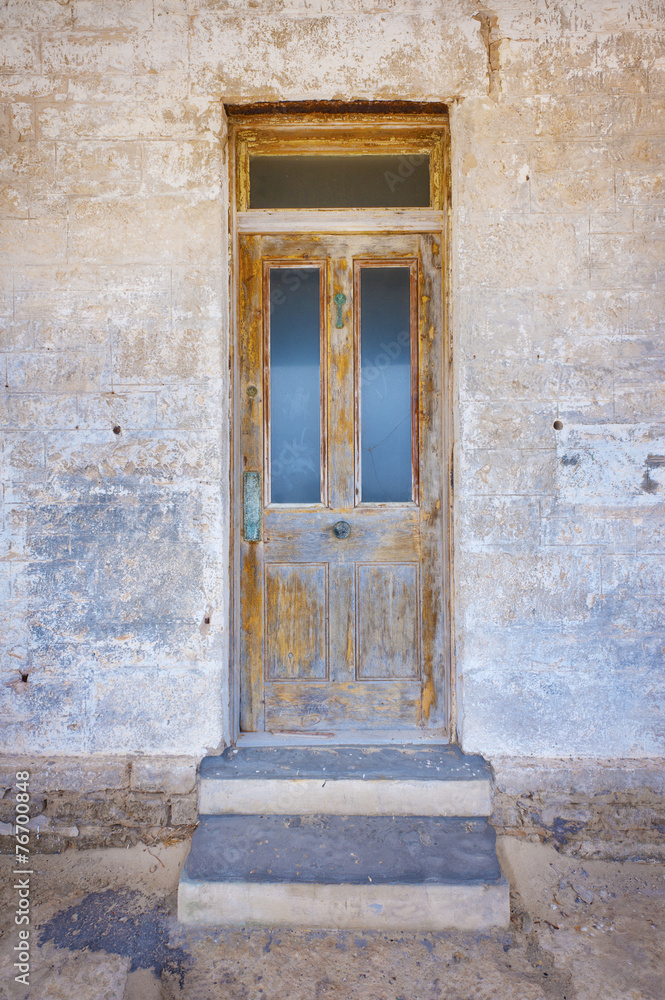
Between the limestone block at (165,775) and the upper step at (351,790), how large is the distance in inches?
3.0

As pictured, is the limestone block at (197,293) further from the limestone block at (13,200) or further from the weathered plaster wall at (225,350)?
the limestone block at (13,200)

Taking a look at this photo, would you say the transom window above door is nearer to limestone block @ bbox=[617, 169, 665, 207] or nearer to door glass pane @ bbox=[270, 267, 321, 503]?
door glass pane @ bbox=[270, 267, 321, 503]

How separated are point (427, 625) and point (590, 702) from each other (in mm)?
799

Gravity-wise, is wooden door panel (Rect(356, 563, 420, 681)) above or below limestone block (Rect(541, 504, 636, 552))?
below

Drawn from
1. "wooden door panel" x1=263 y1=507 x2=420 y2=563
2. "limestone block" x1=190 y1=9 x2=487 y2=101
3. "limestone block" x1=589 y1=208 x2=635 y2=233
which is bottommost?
"wooden door panel" x1=263 y1=507 x2=420 y2=563

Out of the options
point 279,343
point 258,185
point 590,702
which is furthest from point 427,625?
point 258,185

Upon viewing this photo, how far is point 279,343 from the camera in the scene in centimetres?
282

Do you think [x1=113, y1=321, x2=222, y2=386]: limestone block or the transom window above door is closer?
[x1=113, y1=321, x2=222, y2=386]: limestone block

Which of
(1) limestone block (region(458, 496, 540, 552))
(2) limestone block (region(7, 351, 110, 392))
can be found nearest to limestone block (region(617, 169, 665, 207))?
(1) limestone block (region(458, 496, 540, 552))

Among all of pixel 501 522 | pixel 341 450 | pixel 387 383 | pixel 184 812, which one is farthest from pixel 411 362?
pixel 184 812

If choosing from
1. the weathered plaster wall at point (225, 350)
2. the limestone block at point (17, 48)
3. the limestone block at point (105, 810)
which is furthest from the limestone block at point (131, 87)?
the limestone block at point (105, 810)

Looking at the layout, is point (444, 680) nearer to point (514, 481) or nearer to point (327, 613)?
point (327, 613)

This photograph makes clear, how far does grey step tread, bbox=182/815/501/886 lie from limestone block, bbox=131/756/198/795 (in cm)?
18

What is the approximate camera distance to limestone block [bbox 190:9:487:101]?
8.07ft
